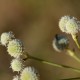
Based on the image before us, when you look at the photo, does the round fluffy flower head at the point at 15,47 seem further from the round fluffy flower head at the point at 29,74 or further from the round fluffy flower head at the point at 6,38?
the round fluffy flower head at the point at 29,74

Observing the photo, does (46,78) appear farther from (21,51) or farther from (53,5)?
(21,51)

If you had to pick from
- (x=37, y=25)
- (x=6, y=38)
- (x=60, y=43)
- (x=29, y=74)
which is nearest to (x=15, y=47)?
(x=6, y=38)

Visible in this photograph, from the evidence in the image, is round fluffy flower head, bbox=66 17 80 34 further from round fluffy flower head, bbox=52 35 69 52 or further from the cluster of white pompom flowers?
the cluster of white pompom flowers

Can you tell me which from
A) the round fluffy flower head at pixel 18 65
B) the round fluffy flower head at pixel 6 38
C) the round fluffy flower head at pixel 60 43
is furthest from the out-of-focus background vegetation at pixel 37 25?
the round fluffy flower head at pixel 18 65

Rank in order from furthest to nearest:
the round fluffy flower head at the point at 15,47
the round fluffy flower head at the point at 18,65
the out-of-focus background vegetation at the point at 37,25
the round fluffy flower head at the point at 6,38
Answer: the out-of-focus background vegetation at the point at 37,25
the round fluffy flower head at the point at 6,38
the round fluffy flower head at the point at 15,47
the round fluffy flower head at the point at 18,65

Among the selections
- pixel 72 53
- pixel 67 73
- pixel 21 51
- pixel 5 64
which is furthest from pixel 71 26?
pixel 5 64

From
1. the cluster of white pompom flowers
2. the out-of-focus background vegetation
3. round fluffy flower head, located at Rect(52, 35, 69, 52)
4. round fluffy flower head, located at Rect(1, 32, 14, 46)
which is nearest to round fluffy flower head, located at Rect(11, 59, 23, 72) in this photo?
the cluster of white pompom flowers

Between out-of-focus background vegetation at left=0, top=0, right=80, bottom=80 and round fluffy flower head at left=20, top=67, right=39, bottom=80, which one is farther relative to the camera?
out-of-focus background vegetation at left=0, top=0, right=80, bottom=80

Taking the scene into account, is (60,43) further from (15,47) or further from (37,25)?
(37,25)
